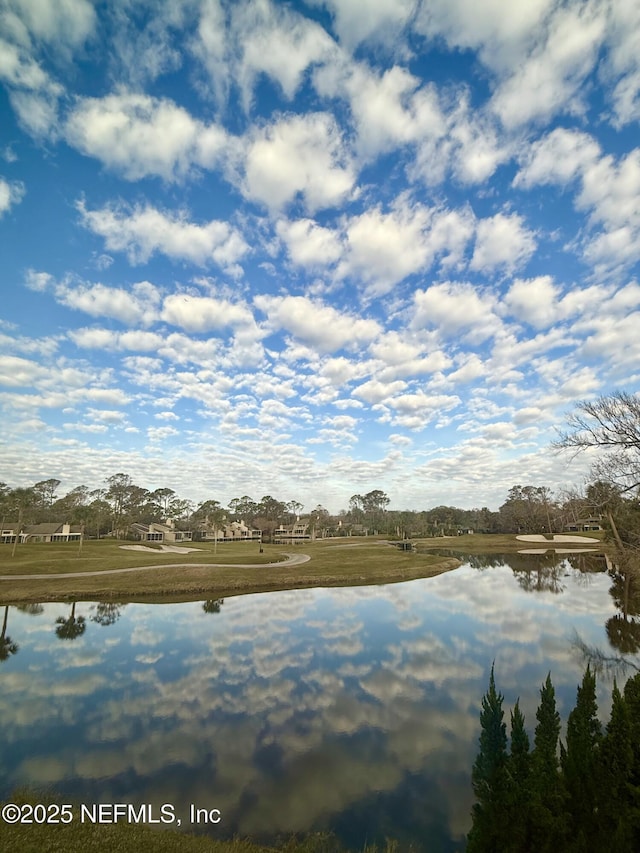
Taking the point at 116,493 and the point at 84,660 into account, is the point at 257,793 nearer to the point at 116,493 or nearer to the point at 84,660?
the point at 84,660

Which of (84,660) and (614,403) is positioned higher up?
(614,403)

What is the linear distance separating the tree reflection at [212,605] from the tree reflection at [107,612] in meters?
7.14

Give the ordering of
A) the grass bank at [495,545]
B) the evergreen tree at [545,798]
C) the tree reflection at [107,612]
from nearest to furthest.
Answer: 1. the evergreen tree at [545,798]
2. the tree reflection at [107,612]
3. the grass bank at [495,545]

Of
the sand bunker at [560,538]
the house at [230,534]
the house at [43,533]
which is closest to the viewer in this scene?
the sand bunker at [560,538]

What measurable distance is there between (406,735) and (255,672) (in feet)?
31.6

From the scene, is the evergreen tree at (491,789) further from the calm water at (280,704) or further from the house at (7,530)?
the house at (7,530)

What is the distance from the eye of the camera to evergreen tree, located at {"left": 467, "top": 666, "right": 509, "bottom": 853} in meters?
7.93

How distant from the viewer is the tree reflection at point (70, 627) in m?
29.5

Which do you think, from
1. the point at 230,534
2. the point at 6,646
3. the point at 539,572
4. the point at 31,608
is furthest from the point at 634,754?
the point at 230,534

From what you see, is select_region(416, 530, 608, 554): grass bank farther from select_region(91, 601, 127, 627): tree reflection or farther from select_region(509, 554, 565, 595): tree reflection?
select_region(91, 601, 127, 627): tree reflection

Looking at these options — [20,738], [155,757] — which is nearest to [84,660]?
[20,738]

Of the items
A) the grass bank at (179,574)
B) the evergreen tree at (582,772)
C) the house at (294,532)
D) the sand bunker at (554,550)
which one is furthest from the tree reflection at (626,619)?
the house at (294,532)

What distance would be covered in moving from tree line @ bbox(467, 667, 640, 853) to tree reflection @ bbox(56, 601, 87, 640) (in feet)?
98.6

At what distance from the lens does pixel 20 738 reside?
15625 mm
